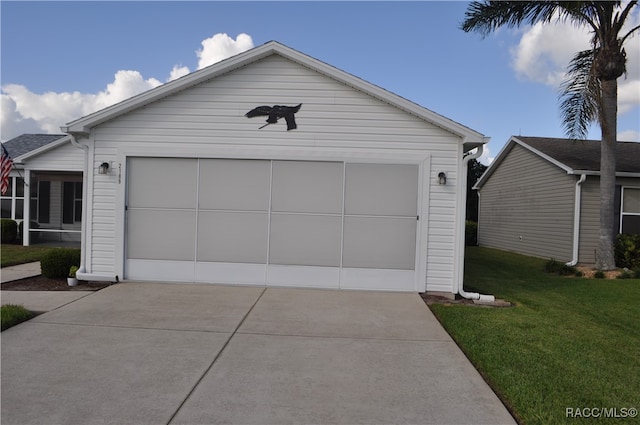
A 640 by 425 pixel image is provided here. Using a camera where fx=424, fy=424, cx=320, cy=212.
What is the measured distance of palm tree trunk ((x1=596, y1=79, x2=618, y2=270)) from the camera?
11383 millimetres

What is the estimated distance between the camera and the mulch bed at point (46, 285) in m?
7.68

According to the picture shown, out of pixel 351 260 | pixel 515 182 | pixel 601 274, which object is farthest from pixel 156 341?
pixel 515 182

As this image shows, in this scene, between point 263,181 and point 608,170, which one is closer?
point 263,181

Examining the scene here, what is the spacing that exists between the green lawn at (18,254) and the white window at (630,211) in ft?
57.4

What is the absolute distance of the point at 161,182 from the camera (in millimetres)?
8297

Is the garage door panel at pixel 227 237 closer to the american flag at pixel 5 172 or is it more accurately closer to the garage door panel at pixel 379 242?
the garage door panel at pixel 379 242

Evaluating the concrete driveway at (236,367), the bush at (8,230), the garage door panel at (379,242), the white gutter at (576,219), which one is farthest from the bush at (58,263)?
the white gutter at (576,219)

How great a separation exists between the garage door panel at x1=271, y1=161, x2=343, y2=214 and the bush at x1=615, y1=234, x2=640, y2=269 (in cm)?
923

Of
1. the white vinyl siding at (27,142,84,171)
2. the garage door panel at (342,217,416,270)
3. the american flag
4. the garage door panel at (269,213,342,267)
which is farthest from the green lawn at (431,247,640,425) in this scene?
the white vinyl siding at (27,142,84,171)

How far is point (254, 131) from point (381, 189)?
2679 millimetres

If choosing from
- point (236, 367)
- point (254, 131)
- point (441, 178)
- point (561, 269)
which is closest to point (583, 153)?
point (561, 269)

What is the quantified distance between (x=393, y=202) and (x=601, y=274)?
6950 millimetres

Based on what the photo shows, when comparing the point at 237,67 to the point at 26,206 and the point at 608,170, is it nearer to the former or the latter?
the point at 608,170

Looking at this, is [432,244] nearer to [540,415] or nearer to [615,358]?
[615,358]
